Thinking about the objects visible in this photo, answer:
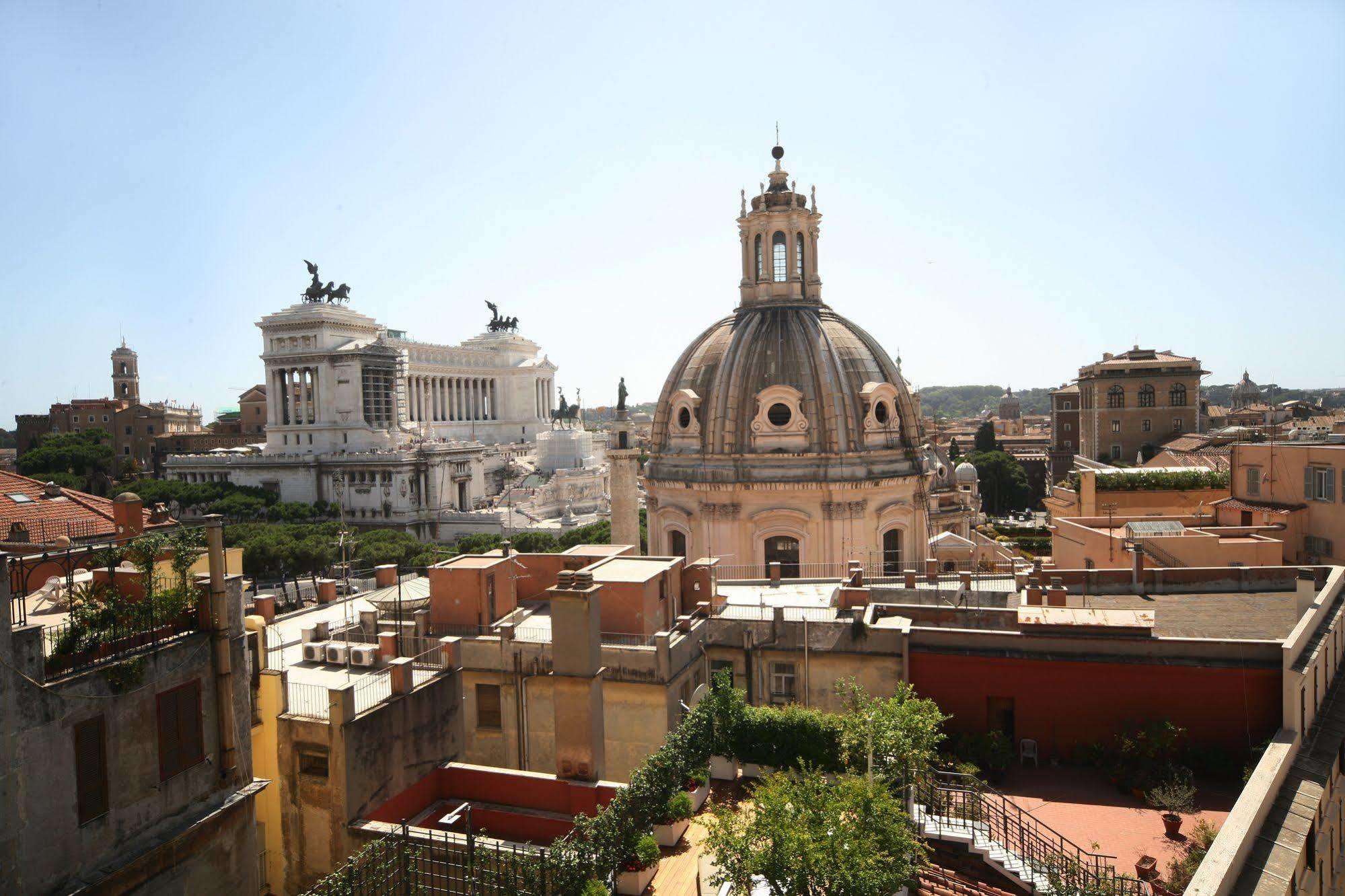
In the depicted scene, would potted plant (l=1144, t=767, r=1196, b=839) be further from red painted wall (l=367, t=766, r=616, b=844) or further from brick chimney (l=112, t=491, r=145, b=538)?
brick chimney (l=112, t=491, r=145, b=538)

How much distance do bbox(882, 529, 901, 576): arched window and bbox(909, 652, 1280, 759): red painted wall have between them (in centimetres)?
1413

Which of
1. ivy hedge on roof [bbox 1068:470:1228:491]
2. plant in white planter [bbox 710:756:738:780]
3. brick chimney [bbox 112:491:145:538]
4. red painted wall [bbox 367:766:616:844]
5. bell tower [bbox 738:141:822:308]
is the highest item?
bell tower [bbox 738:141:822:308]

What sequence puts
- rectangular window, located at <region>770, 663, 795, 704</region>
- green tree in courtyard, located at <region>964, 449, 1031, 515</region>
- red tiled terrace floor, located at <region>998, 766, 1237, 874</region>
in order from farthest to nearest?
green tree in courtyard, located at <region>964, 449, 1031, 515</region> → rectangular window, located at <region>770, 663, 795, 704</region> → red tiled terrace floor, located at <region>998, 766, 1237, 874</region>

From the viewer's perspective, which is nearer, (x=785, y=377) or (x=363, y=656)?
(x=363, y=656)

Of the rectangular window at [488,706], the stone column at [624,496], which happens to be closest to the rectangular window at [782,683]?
the rectangular window at [488,706]

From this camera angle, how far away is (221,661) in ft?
45.9

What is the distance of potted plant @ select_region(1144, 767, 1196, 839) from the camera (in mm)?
16028

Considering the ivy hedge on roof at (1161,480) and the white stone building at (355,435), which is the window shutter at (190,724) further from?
the white stone building at (355,435)

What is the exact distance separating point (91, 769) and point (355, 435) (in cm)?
8807

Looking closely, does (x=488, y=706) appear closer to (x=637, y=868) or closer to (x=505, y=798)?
(x=505, y=798)

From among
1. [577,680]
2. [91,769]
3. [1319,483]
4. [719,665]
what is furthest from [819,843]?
[1319,483]

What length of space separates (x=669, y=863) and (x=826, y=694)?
6.19 meters

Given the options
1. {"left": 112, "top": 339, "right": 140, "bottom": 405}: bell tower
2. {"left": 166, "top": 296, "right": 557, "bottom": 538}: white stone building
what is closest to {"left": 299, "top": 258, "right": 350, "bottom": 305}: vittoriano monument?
{"left": 166, "top": 296, "right": 557, "bottom": 538}: white stone building

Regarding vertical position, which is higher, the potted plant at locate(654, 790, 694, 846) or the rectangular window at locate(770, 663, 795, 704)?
the rectangular window at locate(770, 663, 795, 704)
